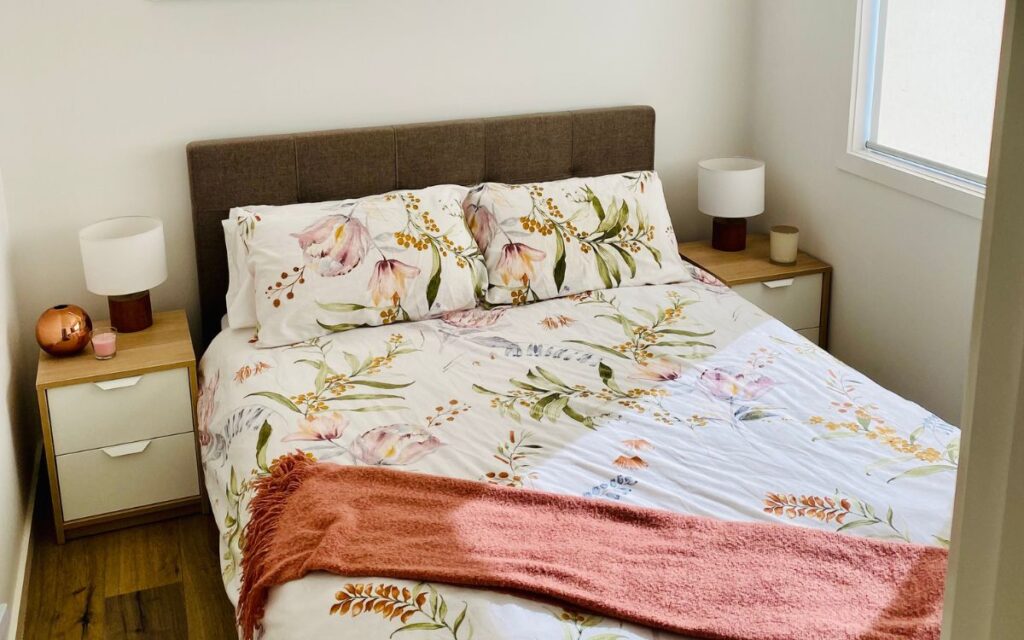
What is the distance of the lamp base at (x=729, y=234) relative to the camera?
3562mm

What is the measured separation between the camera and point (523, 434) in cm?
231

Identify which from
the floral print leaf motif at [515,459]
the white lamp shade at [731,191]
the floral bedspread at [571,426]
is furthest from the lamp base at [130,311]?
the white lamp shade at [731,191]

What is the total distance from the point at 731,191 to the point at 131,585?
231cm

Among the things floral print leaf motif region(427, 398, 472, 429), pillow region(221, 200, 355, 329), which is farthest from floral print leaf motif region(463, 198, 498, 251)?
floral print leaf motif region(427, 398, 472, 429)

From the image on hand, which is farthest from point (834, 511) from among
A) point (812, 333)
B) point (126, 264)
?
point (126, 264)

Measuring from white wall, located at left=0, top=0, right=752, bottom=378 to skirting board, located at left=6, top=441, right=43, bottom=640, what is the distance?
1.79 ft

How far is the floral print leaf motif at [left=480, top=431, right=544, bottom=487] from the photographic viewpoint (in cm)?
213

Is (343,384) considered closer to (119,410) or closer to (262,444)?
(262,444)

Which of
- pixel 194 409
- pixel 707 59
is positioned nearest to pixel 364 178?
pixel 194 409

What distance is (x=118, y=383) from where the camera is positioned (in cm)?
274

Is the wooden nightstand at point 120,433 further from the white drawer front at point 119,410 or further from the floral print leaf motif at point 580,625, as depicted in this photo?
the floral print leaf motif at point 580,625

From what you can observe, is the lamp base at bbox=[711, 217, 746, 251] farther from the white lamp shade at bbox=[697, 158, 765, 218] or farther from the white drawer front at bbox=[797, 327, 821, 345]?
the white drawer front at bbox=[797, 327, 821, 345]

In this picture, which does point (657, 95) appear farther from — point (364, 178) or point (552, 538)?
point (552, 538)

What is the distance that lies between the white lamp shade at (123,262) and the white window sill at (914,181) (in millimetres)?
2245
